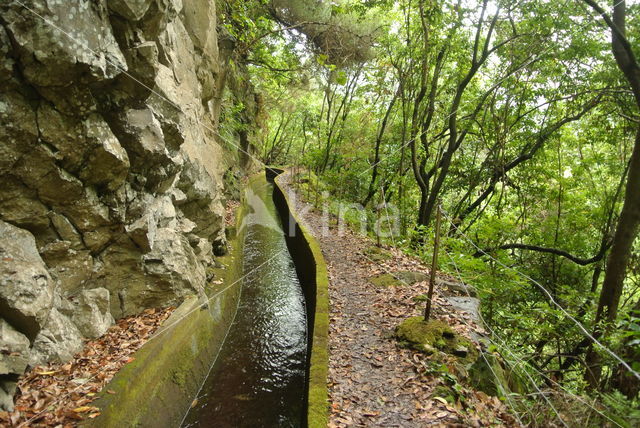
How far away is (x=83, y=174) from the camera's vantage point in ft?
14.9

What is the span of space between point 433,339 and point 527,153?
812 centimetres

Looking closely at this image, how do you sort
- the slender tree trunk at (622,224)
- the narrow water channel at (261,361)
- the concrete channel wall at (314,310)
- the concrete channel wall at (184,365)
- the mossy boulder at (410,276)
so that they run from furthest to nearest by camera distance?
the mossy boulder at (410,276) < the narrow water channel at (261,361) < the slender tree trunk at (622,224) < the concrete channel wall at (184,365) < the concrete channel wall at (314,310)

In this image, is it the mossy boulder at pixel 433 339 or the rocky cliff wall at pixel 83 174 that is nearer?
the rocky cliff wall at pixel 83 174

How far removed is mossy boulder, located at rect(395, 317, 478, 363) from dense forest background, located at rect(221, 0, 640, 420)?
20.5 inches

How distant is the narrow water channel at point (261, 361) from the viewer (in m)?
5.06

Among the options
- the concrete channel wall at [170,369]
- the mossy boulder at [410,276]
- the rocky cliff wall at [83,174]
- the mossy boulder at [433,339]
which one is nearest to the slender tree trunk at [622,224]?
the mossy boulder at [433,339]

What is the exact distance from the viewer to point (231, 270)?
8.71m

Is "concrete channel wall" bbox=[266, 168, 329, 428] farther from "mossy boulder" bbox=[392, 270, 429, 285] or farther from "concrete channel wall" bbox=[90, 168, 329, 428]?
"mossy boulder" bbox=[392, 270, 429, 285]

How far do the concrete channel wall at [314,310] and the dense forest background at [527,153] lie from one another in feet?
6.98

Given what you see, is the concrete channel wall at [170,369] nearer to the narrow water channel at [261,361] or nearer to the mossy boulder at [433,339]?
the narrow water channel at [261,361]

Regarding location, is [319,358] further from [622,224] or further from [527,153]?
[527,153]

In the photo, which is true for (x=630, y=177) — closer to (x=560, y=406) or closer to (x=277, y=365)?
(x=560, y=406)

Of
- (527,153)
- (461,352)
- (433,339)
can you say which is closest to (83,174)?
(433,339)

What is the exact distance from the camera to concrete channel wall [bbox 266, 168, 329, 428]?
375cm
